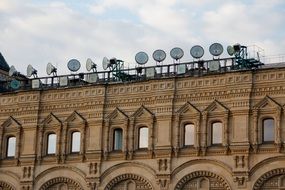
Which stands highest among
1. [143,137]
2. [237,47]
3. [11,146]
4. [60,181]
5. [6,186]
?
[237,47]

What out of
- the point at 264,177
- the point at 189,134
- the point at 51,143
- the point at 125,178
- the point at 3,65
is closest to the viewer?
the point at 264,177

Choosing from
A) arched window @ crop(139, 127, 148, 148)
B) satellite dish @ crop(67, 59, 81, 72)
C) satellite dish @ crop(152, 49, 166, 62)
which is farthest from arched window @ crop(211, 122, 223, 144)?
satellite dish @ crop(67, 59, 81, 72)

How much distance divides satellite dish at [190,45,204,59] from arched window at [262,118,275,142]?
22.3 ft

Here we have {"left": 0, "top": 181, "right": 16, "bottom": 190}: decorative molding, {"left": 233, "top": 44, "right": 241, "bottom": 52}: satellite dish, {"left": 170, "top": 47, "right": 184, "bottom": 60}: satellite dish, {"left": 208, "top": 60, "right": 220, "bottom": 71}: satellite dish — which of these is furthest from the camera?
{"left": 0, "top": 181, "right": 16, "bottom": 190}: decorative molding

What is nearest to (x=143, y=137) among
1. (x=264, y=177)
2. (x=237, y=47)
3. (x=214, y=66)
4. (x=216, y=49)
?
(x=214, y=66)

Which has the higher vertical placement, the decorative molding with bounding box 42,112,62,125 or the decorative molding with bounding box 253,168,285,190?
the decorative molding with bounding box 42,112,62,125

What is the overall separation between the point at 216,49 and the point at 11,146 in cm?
1673

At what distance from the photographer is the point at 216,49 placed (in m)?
53.5

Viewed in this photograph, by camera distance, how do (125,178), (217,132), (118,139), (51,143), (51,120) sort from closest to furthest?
(217,132) < (125,178) < (118,139) < (51,120) < (51,143)

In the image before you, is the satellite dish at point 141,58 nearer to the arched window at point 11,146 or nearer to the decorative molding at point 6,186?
the arched window at point 11,146

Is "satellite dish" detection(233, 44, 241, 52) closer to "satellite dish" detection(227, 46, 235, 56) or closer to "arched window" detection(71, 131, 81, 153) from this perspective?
"satellite dish" detection(227, 46, 235, 56)

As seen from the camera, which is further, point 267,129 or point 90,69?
point 90,69

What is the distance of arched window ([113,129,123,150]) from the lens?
54812 mm

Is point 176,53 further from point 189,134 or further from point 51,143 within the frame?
point 51,143
